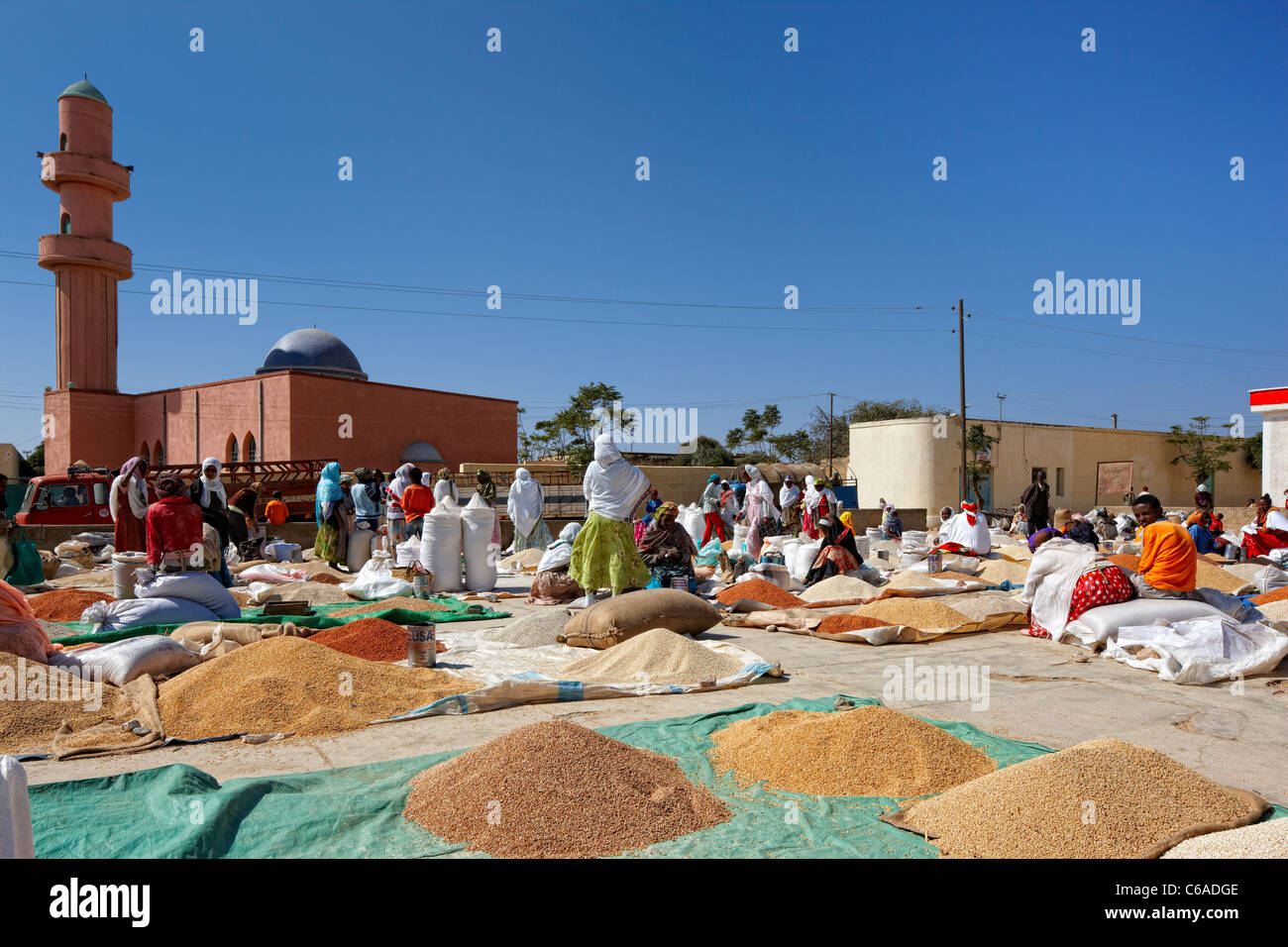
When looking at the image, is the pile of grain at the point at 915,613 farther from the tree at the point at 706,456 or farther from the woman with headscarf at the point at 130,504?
the tree at the point at 706,456

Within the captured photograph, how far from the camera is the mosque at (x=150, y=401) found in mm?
26250

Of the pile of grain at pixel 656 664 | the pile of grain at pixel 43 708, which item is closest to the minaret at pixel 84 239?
the pile of grain at pixel 43 708

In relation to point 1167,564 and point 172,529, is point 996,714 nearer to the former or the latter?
point 1167,564

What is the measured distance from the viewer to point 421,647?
18.2 ft

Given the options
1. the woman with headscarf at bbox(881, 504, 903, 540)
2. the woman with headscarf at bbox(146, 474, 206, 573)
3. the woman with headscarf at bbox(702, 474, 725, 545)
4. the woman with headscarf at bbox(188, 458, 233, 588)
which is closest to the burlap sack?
the woman with headscarf at bbox(146, 474, 206, 573)

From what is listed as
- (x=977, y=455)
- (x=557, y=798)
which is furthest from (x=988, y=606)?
(x=977, y=455)

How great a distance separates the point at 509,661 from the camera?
19.7 ft

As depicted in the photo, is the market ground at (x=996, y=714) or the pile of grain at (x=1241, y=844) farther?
the market ground at (x=996, y=714)

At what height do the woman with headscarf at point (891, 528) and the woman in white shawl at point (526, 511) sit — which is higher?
the woman in white shawl at point (526, 511)

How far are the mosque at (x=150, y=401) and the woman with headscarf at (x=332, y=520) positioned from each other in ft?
48.9

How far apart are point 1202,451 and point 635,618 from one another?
3586cm

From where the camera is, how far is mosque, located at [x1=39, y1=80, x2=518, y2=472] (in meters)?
26.2

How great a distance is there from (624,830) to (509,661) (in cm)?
335
